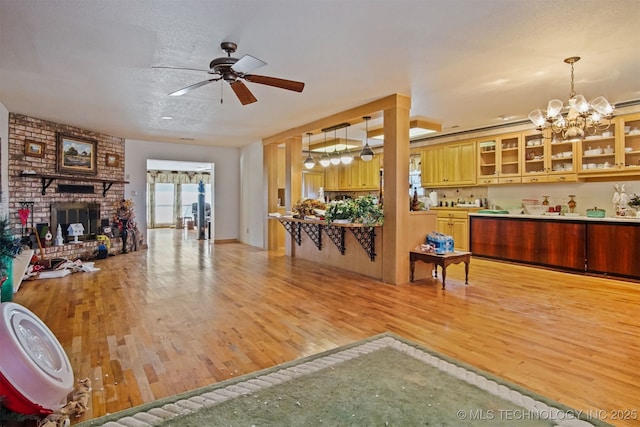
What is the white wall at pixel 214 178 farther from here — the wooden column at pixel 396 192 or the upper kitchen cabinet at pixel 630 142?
the upper kitchen cabinet at pixel 630 142

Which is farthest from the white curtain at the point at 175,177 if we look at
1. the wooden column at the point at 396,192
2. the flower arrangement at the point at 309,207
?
the wooden column at the point at 396,192

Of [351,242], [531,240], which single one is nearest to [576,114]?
[531,240]

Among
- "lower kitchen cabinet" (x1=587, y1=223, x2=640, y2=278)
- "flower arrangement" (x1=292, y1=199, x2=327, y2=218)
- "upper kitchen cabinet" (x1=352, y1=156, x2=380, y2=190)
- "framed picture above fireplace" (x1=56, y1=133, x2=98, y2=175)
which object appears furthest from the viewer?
"upper kitchen cabinet" (x1=352, y1=156, x2=380, y2=190)

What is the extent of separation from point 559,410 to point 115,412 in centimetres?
248

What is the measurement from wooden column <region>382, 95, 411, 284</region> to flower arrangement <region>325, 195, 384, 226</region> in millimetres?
146

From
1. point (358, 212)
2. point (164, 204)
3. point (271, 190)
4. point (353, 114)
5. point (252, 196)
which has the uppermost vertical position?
point (353, 114)

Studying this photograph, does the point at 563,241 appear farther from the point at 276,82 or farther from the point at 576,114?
the point at 276,82

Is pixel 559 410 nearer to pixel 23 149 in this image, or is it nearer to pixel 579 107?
pixel 579 107

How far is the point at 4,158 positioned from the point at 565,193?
9462 millimetres

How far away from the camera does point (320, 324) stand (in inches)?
130

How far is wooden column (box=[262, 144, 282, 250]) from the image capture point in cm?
819

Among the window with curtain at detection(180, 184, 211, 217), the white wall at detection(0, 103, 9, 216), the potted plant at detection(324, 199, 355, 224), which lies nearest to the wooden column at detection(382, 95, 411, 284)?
the potted plant at detection(324, 199, 355, 224)

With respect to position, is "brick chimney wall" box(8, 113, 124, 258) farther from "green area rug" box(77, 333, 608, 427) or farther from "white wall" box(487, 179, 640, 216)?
"white wall" box(487, 179, 640, 216)

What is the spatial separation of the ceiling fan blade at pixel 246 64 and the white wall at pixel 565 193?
600 centimetres
